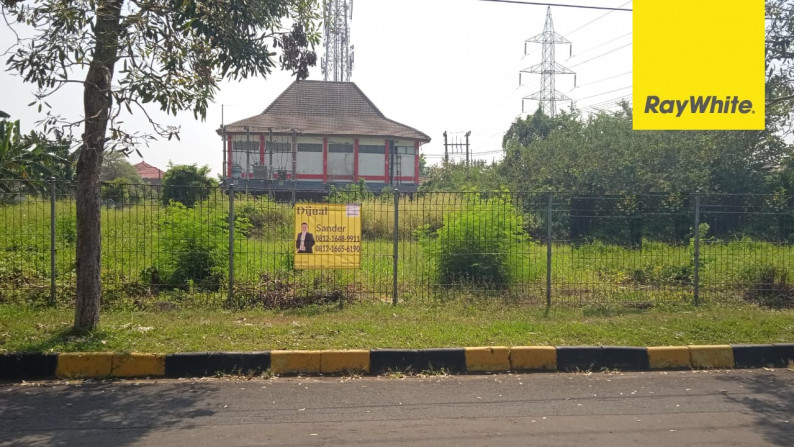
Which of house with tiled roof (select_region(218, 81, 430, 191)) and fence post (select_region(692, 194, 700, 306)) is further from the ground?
house with tiled roof (select_region(218, 81, 430, 191))

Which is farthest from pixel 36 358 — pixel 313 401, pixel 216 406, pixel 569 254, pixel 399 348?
pixel 569 254

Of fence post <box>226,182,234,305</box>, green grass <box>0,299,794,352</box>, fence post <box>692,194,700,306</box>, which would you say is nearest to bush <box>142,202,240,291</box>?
fence post <box>226,182,234,305</box>

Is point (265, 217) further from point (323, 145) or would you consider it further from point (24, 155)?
point (323, 145)

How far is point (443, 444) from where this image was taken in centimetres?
458

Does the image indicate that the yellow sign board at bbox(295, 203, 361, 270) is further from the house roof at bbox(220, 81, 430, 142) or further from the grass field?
the house roof at bbox(220, 81, 430, 142)

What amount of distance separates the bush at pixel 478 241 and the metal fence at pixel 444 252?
2 centimetres

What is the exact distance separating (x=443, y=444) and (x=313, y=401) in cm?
157

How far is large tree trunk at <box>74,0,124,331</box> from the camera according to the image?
6957 millimetres

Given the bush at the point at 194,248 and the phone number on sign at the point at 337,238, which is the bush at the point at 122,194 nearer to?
the bush at the point at 194,248

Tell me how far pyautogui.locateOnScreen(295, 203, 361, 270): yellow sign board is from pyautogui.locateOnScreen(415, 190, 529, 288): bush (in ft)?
4.52

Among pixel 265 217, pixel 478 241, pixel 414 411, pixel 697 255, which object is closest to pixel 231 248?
pixel 265 217

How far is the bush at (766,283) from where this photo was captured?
9789 mm

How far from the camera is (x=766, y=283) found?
9.79 meters

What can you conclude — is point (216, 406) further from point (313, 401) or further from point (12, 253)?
point (12, 253)
